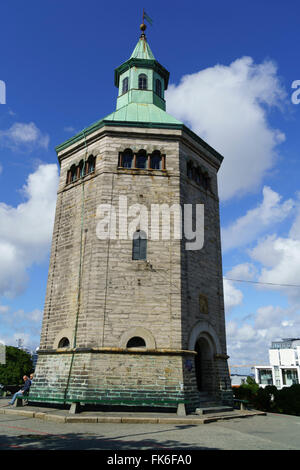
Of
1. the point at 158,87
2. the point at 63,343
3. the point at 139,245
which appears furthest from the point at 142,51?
the point at 63,343

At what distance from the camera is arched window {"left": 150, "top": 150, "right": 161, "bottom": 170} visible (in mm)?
16484

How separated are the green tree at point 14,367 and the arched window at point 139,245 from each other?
33.1 metres

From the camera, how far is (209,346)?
15.6 metres

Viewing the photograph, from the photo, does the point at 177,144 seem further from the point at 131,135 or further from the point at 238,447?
the point at 238,447

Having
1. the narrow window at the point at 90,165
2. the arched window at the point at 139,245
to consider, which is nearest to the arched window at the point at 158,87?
the narrow window at the point at 90,165

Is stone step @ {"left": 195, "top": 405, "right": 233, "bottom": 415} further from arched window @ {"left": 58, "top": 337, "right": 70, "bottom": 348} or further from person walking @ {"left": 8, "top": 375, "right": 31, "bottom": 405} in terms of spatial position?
person walking @ {"left": 8, "top": 375, "right": 31, "bottom": 405}

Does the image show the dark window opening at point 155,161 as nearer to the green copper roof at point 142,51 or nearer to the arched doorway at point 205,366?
the arched doorway at point 205,366

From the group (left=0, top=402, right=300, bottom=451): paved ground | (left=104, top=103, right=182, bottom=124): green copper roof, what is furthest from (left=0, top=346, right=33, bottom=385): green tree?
(left=104, top=103, right=182, bottom=124): green copper roof

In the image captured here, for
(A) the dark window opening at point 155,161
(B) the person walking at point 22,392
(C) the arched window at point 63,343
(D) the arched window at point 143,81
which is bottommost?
(B) the person walking at point 22,392

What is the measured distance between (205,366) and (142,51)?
62.7ft

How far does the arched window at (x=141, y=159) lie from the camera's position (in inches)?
650

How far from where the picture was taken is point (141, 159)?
1662 cm

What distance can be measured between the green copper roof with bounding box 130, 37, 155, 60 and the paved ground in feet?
66.2

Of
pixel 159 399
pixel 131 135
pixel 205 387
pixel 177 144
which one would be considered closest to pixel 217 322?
pixel 205 387
